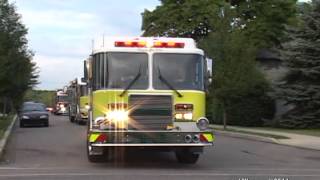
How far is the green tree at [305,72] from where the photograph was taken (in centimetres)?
3547

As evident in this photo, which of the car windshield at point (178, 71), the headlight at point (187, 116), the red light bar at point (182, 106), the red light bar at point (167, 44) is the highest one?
the red light bar at point (167, 44)

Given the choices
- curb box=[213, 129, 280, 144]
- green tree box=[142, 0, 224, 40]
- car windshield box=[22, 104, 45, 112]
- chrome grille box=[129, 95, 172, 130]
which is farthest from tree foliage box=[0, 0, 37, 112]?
chrome grille box=[129, 95, 172, 130]

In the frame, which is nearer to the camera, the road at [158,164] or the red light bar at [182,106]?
the road at [158,164]

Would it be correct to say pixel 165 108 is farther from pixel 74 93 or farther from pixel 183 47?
pixel 74 93

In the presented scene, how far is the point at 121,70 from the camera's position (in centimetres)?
1514

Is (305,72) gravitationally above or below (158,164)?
above

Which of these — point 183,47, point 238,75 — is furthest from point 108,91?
point 238,75

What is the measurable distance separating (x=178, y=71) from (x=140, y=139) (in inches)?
76.4

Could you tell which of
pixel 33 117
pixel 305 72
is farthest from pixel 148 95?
pixel 33 117

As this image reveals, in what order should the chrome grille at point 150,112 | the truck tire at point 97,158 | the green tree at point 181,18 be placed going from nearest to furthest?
the chrome grille at point 150,112
the truck tire at point 97,158
the green tree at point 181,18

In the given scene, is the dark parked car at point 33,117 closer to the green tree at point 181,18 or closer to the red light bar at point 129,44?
the green tree at point 181,18

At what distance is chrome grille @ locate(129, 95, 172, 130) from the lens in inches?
583

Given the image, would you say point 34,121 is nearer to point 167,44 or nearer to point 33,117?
point 33,117

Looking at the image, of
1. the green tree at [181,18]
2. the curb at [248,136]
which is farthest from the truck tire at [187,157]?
the green tree at [181,18]
